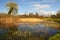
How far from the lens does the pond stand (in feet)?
8.09

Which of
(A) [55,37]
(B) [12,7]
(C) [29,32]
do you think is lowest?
(A) [55,37]

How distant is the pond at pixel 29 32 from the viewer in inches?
97.0

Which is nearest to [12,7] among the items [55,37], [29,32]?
[29,32]

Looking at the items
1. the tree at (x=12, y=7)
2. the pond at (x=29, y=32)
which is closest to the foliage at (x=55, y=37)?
the pond at (x=29, y=32)

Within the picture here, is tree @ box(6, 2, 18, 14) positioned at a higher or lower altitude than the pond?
higher

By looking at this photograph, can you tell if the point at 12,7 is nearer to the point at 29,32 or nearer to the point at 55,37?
the point at 29,32

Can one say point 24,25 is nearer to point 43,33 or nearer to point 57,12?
point 43,33

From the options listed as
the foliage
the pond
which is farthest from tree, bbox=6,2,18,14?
the foliage

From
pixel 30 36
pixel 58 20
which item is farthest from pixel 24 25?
pixel 58 20

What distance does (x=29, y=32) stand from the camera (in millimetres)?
2475

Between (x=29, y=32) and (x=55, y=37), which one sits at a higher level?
(x=29, y=32)

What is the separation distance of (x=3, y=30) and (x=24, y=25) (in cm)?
42

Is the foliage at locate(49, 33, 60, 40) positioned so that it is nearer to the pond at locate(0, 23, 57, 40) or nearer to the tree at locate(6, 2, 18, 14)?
the pond at locate(0, 23, 57, 40)

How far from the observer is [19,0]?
2547 mm
